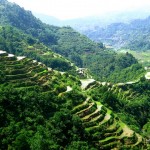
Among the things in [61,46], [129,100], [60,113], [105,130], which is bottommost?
[61,46]

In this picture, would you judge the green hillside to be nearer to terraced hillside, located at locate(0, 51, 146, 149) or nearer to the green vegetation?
the green vegetation

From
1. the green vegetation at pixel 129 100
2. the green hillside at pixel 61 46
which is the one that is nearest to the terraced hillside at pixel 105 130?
the green vegetation at pixel 129 100

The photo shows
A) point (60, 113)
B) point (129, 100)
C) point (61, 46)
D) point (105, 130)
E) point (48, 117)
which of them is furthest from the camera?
point (61, 46)

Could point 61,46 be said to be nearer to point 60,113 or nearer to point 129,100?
point 129,100

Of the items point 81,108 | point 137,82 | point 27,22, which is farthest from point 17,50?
point 27,22

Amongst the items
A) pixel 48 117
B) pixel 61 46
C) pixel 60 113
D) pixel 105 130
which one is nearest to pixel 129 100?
pixel 105 130

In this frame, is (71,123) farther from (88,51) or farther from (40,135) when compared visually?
(88,51)

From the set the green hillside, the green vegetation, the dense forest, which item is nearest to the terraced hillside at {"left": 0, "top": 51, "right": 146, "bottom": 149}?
the dense forest
